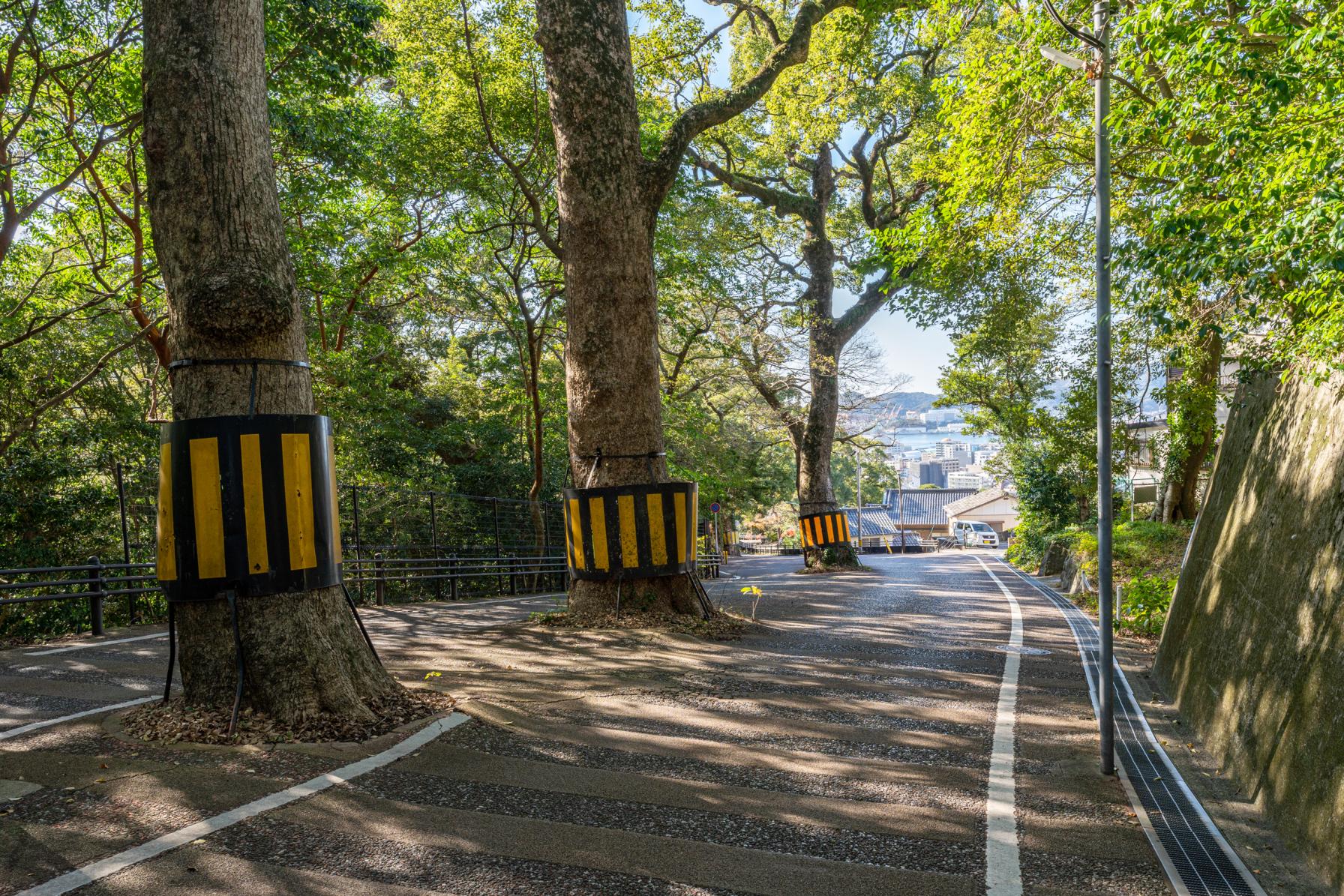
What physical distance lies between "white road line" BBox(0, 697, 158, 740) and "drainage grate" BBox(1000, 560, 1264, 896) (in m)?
5.82

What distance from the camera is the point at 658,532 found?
973 cm

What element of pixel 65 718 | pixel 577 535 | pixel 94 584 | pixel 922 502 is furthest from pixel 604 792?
pixel 922 502

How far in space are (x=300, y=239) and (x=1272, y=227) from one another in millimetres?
15334

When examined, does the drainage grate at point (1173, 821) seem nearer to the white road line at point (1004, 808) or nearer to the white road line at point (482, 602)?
the white road line at point (1004, 808)

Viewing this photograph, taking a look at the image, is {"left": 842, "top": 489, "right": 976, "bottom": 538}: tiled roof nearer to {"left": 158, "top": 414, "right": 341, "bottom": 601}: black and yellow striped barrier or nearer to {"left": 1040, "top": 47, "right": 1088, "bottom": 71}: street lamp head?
{"left": 1040, "top": 47, "right": 1088, "bottom": 71}: street lamp head

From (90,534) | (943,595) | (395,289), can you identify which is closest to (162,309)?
(90,534)

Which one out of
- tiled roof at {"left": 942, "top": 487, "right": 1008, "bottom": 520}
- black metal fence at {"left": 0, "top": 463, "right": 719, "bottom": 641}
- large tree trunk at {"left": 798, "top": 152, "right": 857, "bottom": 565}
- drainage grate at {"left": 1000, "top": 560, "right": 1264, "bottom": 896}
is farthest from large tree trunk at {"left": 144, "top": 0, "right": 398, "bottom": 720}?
tiled roof at {"left": 942, "top": 487, "right": 1008, "bottom": 520}

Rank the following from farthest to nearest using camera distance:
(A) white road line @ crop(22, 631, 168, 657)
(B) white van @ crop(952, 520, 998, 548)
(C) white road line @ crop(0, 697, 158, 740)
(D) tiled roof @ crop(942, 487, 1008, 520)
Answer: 1. (D) tiled roof @ crop(942, 487, 1008, 520)
2. (B) white van @ crop(952, 520, 998, 548)
3. (A) white road line @ crop(22, 631, 168, 657)
4. (C) white road line @ crop(0, 697, 158, 740)

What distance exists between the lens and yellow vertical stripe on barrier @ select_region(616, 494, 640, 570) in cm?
960

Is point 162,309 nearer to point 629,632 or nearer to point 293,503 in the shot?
point 629,632

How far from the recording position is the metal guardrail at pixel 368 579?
9.62 metres

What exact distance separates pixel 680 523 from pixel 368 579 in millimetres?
6883

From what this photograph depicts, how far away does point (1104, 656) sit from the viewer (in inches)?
205

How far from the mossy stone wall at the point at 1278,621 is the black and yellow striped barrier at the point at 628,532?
4.89 meters
